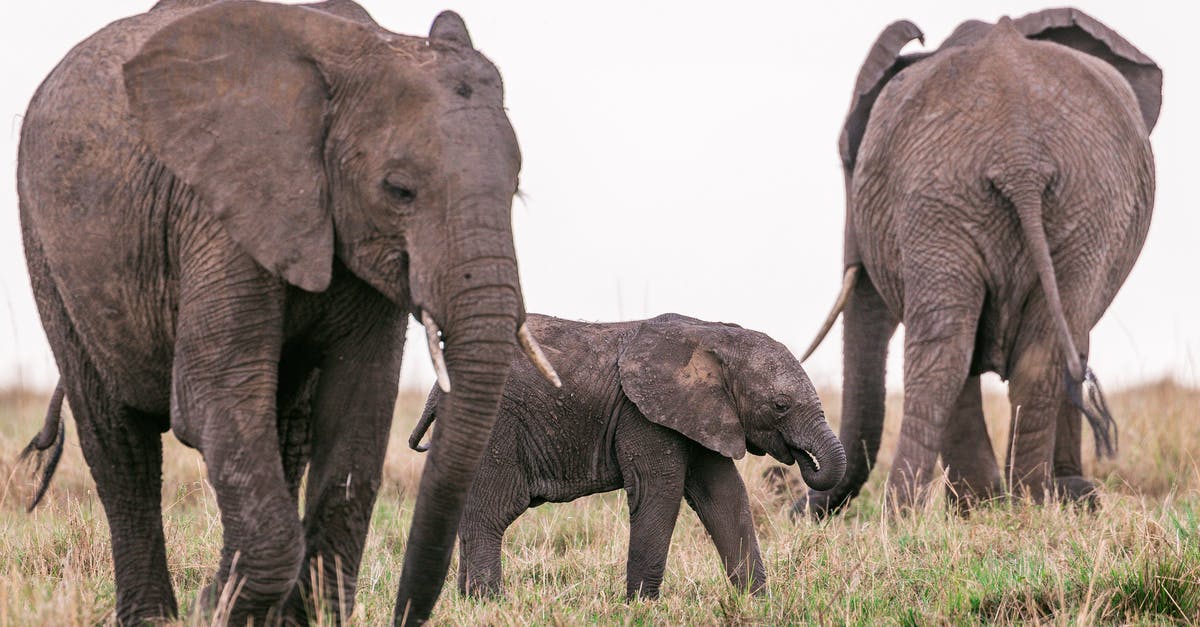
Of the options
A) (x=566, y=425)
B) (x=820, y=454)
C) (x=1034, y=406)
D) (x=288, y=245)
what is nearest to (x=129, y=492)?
(x=288, y=245)

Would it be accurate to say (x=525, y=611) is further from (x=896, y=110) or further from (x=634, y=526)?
(x=896, y=110)

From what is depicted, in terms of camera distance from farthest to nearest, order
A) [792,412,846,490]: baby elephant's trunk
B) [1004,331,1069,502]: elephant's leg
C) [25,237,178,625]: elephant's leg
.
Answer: [1004,331,1069,502]: elephant's leg → [792,412,846,490]: baby elephant's trunk → [25,237,178,625]: elephant's leg

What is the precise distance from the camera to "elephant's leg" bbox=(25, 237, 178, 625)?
5.55m

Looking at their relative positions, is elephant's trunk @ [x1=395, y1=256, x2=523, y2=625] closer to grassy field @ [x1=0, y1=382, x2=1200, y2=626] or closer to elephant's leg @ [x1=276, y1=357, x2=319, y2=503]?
grassy field @ [x1=0, y1=382, x2=1200, y2=626]

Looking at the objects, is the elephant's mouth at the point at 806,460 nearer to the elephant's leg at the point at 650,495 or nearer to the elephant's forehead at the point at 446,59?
the elephant's leg at the point at 650,495

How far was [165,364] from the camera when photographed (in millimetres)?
5160

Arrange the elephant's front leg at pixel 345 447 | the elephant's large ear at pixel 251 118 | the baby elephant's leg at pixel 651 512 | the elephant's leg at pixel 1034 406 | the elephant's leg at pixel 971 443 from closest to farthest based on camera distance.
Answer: the elephant's large ear at pixel 251 118 → the elephant's front leg at pixel 345 447 → the baby elephant's leg at pixel 651 512 → the elephant's leg at pixel 1034 406 → the elephant's leg at pixel 971 443

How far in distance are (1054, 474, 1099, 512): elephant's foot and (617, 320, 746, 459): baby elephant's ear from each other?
261 centimetres

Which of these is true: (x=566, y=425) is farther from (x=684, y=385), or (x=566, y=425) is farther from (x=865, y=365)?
(x=865, y=365)

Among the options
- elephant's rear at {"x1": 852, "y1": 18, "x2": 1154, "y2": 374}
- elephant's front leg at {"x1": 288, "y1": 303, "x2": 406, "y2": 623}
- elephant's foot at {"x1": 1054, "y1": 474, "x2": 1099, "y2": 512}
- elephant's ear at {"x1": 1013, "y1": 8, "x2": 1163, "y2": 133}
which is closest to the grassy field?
elephant's foot at {"x1": 1054, "y1": 474, "x2": 1099, "y2": 512}

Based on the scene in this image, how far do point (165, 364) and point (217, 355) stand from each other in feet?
1.60

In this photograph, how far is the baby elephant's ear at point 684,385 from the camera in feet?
→ 22.1

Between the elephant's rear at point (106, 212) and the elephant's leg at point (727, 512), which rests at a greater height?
the elephant's rear at point (106, 212)

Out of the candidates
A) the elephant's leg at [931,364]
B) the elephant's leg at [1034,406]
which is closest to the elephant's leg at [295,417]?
the elephant's leg at [931,364]
